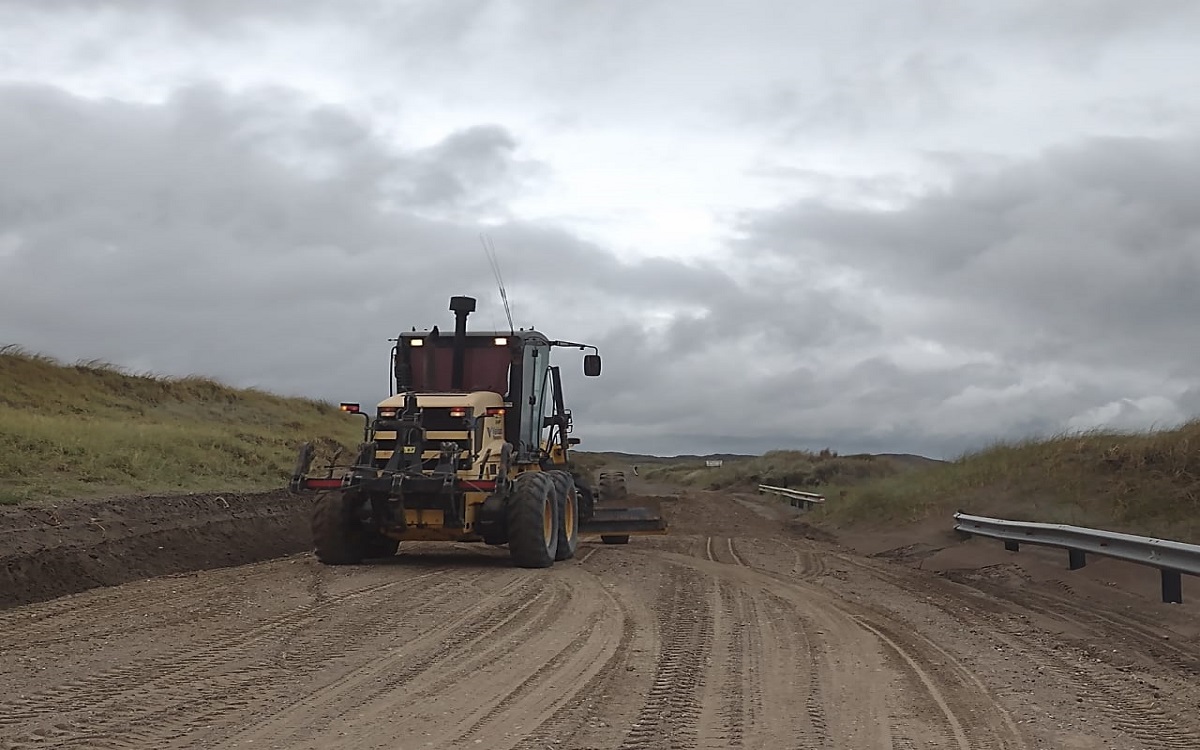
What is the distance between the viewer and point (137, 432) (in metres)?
27.7

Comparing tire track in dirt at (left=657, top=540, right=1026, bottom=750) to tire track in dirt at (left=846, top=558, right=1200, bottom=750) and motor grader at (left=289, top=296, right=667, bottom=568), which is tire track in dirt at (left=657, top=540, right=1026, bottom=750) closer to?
tire track in dirt at (left=846, top=558, right=1200, bottom=750)

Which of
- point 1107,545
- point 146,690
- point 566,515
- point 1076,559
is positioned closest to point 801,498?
point 566,515

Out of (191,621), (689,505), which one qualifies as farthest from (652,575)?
(689,505)

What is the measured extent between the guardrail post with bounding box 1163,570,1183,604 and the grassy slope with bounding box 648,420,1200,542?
4.42 meters

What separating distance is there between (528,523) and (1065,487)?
36.0 feet

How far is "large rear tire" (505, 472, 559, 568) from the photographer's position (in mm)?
15703

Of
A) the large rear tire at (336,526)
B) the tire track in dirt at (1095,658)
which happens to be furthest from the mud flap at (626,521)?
the tire track in dirt at (1095,658)

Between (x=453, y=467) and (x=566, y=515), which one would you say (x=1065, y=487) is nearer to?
(x=566, y=515)

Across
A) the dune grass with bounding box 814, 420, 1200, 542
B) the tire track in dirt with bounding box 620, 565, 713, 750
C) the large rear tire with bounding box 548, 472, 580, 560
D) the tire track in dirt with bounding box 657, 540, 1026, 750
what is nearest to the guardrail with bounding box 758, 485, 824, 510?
the dune grass with bounding box 814, 420, 1200, 542

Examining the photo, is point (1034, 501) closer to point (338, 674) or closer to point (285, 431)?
point (338, 674)

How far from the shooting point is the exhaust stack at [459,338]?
17469 millimetres

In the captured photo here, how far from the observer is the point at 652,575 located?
15.1 m

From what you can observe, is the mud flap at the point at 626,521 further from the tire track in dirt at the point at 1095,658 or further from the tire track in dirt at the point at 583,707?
the tire track in dirt at the point at 583,707

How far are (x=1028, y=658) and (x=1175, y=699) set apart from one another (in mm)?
1570
